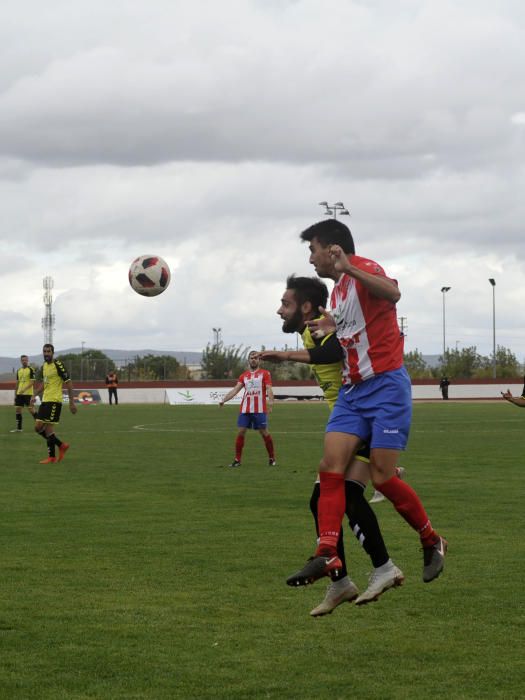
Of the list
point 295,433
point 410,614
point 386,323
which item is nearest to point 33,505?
point 410,614

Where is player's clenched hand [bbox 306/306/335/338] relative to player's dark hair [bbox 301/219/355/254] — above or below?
below

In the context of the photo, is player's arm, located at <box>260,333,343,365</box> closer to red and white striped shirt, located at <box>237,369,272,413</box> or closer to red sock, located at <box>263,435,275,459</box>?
red sock, located at <box>263,435,275,459</box>

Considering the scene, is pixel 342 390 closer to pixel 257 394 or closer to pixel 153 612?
pixel 153 612

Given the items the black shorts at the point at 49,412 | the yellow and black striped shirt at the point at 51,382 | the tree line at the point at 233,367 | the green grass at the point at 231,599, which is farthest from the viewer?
the tree line at the point at 233,367

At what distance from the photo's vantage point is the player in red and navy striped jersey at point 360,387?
734cm

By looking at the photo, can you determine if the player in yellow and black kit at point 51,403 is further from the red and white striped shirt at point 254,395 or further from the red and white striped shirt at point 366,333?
the red and white striped shirt at point 366,333

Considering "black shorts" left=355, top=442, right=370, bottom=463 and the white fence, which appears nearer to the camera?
"black shorts" left=355, top=442, right=370, bottom=463

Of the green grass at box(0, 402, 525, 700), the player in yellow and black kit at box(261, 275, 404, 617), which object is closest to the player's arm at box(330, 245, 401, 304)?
the player in yellow and black kit at box(261, 275, 404, 617)

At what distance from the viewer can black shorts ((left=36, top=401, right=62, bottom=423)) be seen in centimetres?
2394

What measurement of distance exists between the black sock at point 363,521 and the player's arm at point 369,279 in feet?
4.21

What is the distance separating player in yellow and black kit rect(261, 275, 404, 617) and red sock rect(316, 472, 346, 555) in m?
0.15

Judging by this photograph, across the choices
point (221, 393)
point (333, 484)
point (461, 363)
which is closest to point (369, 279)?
point (333, 484)

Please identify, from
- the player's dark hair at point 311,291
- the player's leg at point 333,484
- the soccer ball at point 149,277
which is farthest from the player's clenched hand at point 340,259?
the soccer ball at point 149,277

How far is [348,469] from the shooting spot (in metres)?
7.56
